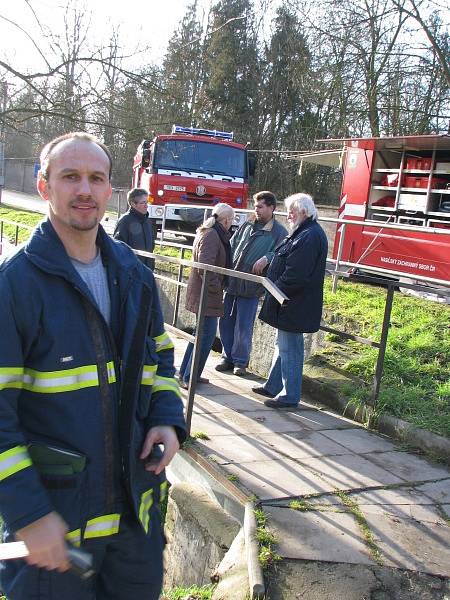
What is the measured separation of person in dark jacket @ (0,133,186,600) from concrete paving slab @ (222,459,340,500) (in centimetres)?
154

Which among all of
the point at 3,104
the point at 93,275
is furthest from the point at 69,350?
the point at 3,104

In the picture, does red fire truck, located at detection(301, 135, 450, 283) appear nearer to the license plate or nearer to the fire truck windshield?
the fire truck windshield

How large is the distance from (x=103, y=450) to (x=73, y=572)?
0.33 m

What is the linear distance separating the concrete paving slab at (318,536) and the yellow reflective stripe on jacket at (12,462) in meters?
1.59

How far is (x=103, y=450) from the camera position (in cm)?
171

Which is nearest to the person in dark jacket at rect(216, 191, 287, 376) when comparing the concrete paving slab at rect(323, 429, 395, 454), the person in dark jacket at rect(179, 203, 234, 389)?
the person in dark jacket at rect(179, 203, 234, 389)

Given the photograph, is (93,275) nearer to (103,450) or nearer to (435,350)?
(103,450)

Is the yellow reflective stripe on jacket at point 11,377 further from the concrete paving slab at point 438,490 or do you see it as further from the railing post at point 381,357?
the railing post at point 381,357

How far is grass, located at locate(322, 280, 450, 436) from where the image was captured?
4648 millimetres

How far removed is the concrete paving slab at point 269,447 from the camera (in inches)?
154

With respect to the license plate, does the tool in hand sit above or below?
below

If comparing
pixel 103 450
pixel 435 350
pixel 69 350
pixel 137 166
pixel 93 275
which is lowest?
pixel 435 350

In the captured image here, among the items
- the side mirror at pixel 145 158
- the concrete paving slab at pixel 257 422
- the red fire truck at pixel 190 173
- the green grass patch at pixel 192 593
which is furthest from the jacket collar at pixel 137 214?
the side mirror at pixel 145 158

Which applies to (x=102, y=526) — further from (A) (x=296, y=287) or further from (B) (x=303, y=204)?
(B) (x=303, y=204)
